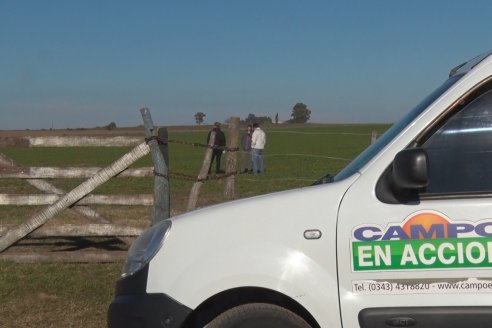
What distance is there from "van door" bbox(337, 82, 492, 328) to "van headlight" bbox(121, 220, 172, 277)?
36.8 inches

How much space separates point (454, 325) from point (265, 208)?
1.05 meters

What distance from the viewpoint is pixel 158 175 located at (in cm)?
718

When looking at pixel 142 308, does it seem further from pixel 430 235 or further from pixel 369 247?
pixel 430 235

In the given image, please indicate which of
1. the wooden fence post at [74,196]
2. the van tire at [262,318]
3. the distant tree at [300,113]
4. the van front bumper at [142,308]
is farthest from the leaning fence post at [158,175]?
the distant tree at [300,113]

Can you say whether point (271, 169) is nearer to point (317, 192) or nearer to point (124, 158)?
point (124, 158)

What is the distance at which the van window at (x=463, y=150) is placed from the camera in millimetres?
3188

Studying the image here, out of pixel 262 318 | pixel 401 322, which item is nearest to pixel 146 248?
pixel 262 318

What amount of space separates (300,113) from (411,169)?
357 feet

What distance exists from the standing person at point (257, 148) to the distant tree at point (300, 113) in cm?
8850

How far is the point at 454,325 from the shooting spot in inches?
122

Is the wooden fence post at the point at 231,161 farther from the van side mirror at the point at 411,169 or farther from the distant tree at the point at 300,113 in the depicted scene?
the distant tree at the point at 300,113

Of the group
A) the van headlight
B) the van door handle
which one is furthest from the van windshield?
the van headlight

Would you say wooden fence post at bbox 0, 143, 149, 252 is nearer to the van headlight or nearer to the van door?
the van headlight

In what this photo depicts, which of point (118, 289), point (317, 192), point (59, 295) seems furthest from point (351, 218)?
point (59, 295)
